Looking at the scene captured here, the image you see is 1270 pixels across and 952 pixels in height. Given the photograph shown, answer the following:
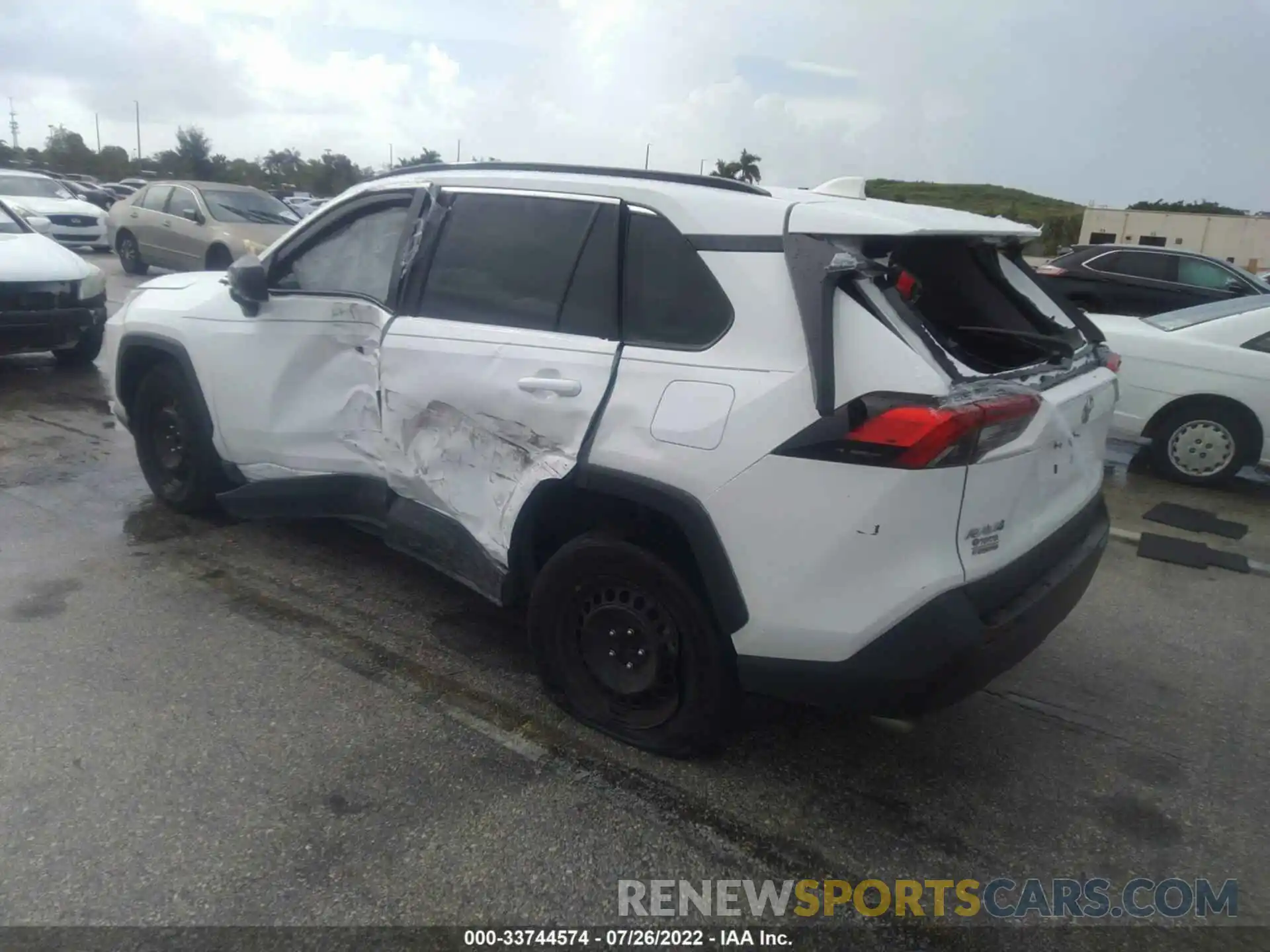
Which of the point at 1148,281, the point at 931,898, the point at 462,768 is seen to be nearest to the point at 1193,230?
the point at 1148,281

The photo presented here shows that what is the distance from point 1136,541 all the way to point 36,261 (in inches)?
342

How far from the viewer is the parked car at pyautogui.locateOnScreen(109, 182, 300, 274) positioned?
13.6 m

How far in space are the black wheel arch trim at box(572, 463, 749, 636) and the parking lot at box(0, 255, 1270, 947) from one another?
0.64 m

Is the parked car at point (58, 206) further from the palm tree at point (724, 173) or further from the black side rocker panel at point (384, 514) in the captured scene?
the black side rocker panel at point (384, 514)

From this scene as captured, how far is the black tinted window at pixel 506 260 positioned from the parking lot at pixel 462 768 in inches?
54.1

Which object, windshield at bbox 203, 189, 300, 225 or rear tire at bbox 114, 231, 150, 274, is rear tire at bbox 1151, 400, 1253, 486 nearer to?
windshield at bbox 203, 189, 300, 225

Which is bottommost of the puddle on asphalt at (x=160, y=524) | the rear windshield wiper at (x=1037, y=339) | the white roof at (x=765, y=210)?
the puddle on asphalt at (x=160, y=524)

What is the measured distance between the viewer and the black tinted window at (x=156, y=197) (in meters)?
15.0

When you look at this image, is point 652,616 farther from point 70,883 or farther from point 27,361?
point 27,361

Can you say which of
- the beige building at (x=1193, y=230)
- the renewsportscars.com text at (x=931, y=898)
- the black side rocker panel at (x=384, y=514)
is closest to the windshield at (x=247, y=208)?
the black side rocker panel at (x=384, y=514)

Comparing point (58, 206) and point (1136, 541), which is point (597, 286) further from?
point (58, 206)

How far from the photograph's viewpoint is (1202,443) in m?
6.77

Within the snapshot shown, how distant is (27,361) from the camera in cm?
939

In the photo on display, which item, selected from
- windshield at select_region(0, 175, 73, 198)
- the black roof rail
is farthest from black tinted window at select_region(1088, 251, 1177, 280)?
windshield at select_region(0, 175, 73, 198)
